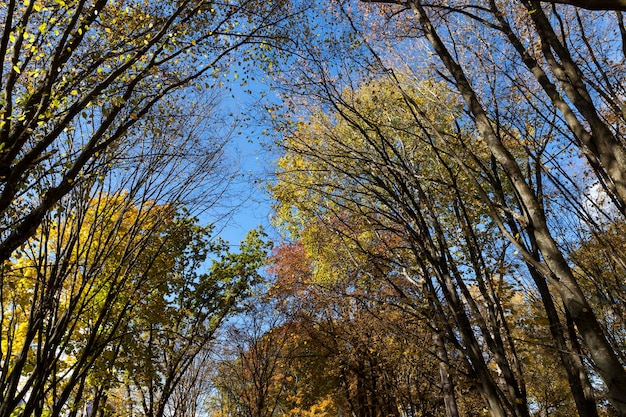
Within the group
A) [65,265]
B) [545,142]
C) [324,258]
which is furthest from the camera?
[324,258]

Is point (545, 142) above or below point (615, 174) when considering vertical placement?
above

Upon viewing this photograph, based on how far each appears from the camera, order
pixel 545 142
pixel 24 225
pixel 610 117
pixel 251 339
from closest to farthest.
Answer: pixel 24 225, pixel 545 142, pixel 610 117, pixel 251 339

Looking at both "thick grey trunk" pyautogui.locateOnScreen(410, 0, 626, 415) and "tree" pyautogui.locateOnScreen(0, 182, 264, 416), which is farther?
"tree" pyautogui.locateOnScreen(0, 182, 264, 416)

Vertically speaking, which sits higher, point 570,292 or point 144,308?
point 144,308

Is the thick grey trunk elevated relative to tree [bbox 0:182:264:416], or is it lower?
lower

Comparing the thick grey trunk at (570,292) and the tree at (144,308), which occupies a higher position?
the tree at (144,308)

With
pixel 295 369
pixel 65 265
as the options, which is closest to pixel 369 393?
pixel 295 369

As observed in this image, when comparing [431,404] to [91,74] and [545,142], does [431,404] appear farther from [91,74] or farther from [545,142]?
[91,74]

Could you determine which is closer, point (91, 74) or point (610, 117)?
point (91, 74)

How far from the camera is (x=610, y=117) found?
718 cm

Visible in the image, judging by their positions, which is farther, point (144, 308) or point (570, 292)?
point (144, 308)

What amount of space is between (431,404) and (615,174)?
10766 millimetres

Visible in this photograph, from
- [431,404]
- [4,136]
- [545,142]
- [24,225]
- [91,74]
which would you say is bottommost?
[431,404]

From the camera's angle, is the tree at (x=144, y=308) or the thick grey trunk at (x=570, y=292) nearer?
the thick grey trunk at (x=570, y=292)
